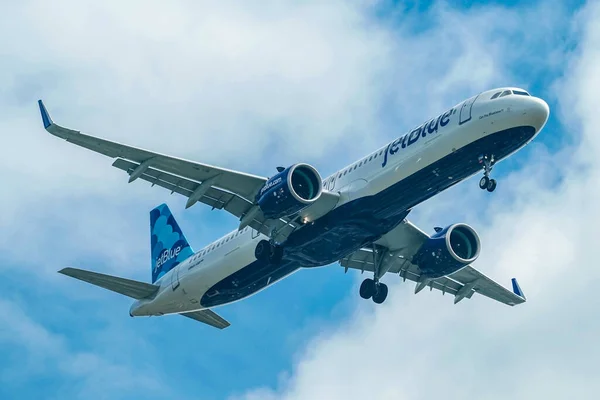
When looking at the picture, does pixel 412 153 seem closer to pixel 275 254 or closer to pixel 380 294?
pixel 275 254

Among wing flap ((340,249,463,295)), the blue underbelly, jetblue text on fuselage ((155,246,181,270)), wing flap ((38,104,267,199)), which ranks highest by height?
jetblue text on fuselage ((155,246,181,270))

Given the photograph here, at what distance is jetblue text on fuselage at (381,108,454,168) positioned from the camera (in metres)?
44.3

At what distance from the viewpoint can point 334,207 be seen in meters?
46.1

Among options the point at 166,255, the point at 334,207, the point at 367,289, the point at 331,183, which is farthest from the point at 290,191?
the point at 166,255

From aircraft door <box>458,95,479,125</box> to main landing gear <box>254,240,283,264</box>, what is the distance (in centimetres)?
947

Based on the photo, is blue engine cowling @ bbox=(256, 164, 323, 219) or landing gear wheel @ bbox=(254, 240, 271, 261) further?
landing gear wheel @ bbox=(254, 240, 271, 261)

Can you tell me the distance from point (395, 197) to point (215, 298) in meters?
11.0

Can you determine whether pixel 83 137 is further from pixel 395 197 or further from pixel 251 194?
pixel 395 197

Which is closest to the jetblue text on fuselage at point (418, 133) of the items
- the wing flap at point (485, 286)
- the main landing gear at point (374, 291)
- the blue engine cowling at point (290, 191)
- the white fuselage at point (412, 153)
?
the white fuselage at point (412, 153)

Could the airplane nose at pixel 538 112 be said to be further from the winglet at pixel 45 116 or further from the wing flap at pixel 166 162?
the winglet at pixel 45 116

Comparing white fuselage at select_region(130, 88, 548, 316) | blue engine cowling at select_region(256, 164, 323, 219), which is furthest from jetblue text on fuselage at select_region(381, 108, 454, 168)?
blue engine cowling at select_region(256, 164, 323, 219)

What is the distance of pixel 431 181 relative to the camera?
44.1 metres

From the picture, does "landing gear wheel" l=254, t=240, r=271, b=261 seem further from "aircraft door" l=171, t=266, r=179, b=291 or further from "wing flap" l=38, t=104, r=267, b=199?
"aircraft door" l=171, t=266, r=179, b=291

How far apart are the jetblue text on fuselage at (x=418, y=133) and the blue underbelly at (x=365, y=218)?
1.44 m
